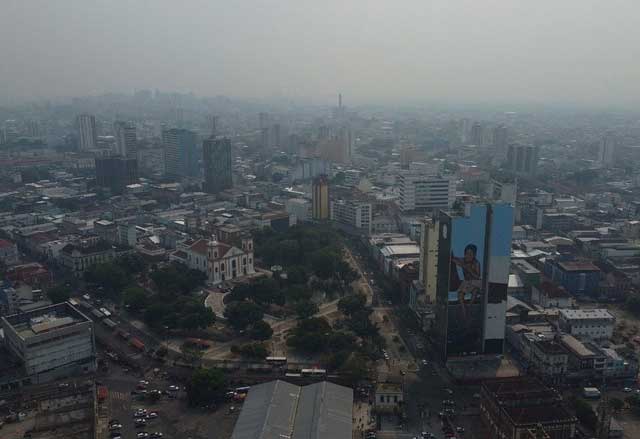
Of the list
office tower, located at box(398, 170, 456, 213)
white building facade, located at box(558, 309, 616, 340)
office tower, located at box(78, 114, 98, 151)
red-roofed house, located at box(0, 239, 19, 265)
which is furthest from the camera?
office tower, located at box(78, 114, 98, 151)

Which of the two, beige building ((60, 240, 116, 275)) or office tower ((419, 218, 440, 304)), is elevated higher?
office tower ((419, 218, 440, 304))

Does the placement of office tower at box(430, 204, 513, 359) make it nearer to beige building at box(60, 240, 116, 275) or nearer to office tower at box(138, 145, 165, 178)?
beige building at box(60, 240, 116, 275)

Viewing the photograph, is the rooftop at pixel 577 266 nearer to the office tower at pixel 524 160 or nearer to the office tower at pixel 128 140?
the office tower at pixel 524 160

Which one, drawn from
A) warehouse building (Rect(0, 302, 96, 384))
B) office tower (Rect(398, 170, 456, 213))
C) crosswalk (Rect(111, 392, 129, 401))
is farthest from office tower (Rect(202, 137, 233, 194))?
crosswalk (Rect(111, 392, 129, 401))

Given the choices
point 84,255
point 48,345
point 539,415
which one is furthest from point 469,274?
point 84,255

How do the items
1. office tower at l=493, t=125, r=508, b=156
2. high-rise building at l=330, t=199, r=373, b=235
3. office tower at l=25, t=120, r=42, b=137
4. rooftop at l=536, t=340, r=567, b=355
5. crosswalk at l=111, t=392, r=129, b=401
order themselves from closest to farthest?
crosswalk at l=111, t=392, r=129, b=401 < rooftop at l=536, t=340, r=567, b=355 < high-rise building at l=330, t=199, r=373, b=235 < office tower at l=493, t=125, r=508, b=156 < office tower at l=25, t=120, r=42, b=137
